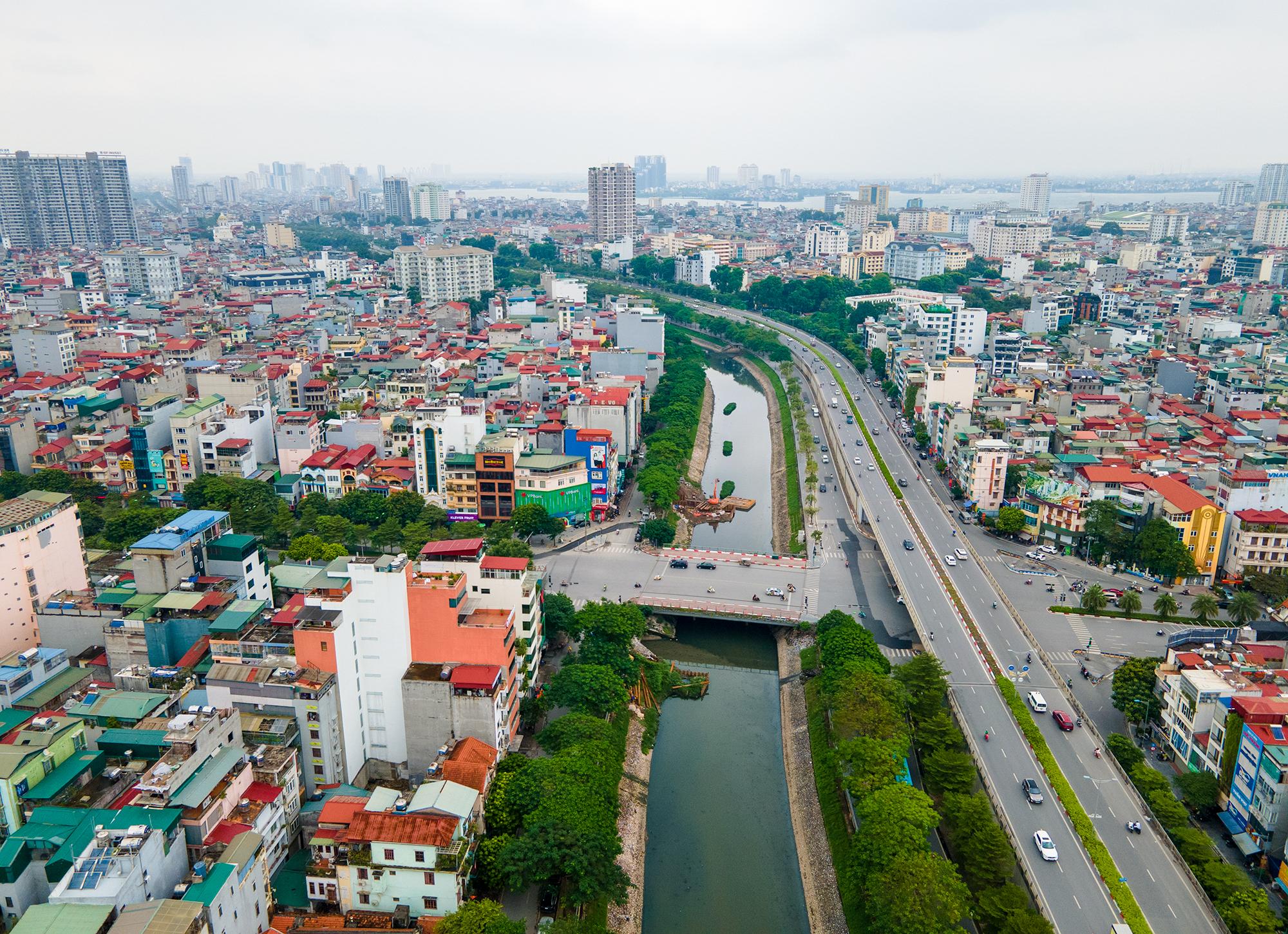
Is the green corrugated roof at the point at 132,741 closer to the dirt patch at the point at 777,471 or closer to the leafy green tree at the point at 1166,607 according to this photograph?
the dirt patch at the point at 777,471

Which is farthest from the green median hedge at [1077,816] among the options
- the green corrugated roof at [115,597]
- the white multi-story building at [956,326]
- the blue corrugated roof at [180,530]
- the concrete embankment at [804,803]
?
the white multi-story building at [956,326]

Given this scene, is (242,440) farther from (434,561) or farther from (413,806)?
(413,806)

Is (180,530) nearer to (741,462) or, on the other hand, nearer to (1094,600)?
(1094,600)

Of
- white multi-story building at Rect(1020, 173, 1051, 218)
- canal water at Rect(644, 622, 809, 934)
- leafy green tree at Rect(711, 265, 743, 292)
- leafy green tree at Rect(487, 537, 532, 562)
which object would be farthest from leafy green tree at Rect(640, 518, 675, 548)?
white multi-story building at Rect(1020, 173, 1051, 218)

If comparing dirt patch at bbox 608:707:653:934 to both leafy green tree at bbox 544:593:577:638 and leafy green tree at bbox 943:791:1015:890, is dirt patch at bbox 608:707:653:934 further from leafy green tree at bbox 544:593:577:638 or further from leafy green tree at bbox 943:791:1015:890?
leafy green tree at bbox 943:791:1015:890

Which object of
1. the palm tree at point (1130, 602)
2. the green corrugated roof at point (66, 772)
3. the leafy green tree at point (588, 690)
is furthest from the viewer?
the palm tree at point (1130, 602)
